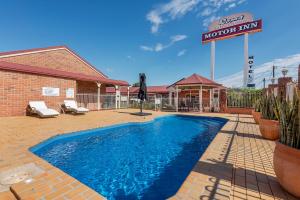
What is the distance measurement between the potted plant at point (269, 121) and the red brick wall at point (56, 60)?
1901 cm

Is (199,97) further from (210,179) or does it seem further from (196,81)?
(210,179)

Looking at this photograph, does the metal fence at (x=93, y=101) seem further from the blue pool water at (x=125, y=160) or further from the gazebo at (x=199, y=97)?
the blue pool water at (x=125, y=160)

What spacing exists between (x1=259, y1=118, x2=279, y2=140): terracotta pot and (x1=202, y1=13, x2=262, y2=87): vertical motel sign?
58.0ft

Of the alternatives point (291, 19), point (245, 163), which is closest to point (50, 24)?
point (245, 163)

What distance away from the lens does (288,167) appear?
2334 mm

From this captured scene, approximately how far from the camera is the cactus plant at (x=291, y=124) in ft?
8.12

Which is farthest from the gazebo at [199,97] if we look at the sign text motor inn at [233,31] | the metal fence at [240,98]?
the sign text motor inn at [233,31]

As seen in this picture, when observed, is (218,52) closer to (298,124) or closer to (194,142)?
(194,142)

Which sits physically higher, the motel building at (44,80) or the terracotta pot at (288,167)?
the motel building at (44,80)

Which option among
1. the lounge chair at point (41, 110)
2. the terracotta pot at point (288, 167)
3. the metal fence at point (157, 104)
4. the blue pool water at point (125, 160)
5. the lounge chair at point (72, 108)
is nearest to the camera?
the terracotta pot at point (288, 167)

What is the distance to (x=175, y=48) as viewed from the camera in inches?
1123

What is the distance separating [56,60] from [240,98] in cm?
2039

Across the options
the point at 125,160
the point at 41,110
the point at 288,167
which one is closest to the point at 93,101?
the point at 41,110

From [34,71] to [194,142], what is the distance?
1195 centimetres
